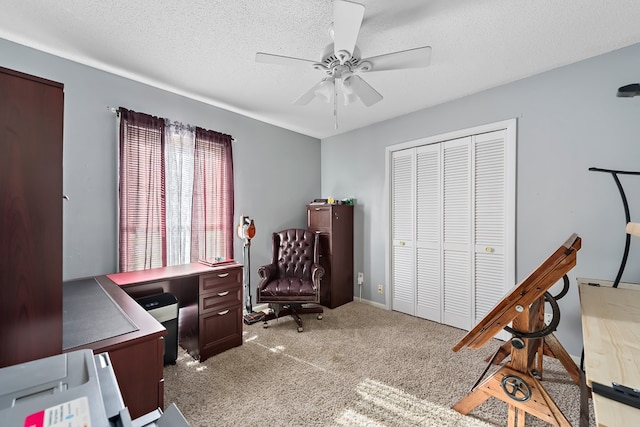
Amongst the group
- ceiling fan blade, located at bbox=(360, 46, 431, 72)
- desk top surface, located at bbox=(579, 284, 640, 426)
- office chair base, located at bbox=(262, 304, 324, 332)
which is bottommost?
office chair base, located at bbox=(262, 304, 324, 332)

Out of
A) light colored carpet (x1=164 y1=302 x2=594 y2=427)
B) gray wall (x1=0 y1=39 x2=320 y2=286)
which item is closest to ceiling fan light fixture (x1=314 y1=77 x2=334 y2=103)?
gray wall (x1=0 y1=39 x2=320 y2=286)

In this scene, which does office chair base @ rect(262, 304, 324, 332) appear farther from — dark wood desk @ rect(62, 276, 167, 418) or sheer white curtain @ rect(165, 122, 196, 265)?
dark wood desk @ rect(62, 276, 167, 418)

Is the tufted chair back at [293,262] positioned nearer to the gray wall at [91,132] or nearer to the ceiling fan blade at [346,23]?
the gray wall at [91,132]

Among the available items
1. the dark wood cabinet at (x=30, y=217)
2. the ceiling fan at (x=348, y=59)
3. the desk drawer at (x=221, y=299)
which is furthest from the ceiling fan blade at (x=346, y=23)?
the desk drawer at (x=221, y=299)

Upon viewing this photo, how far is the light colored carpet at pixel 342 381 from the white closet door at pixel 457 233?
0.88 ft

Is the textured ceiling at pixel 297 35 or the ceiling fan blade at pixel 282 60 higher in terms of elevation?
the textured ceiling at pixel 297 35

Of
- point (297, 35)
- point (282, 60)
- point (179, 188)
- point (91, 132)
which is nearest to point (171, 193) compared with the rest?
point (179, 188)

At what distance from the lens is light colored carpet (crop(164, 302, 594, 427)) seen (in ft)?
5.49

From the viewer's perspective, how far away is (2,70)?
2.66 ft

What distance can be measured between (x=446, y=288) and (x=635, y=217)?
1.63 metres

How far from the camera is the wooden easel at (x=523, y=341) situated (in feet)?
4.04

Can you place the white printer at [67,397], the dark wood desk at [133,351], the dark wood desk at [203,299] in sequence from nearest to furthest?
the white printer at [67,397] → the dark wood desk at [133,351] → the dark wood desk at [203,299]

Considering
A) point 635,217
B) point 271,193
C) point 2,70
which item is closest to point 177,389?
point 2,70

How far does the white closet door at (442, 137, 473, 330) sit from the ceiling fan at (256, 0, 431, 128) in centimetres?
142
